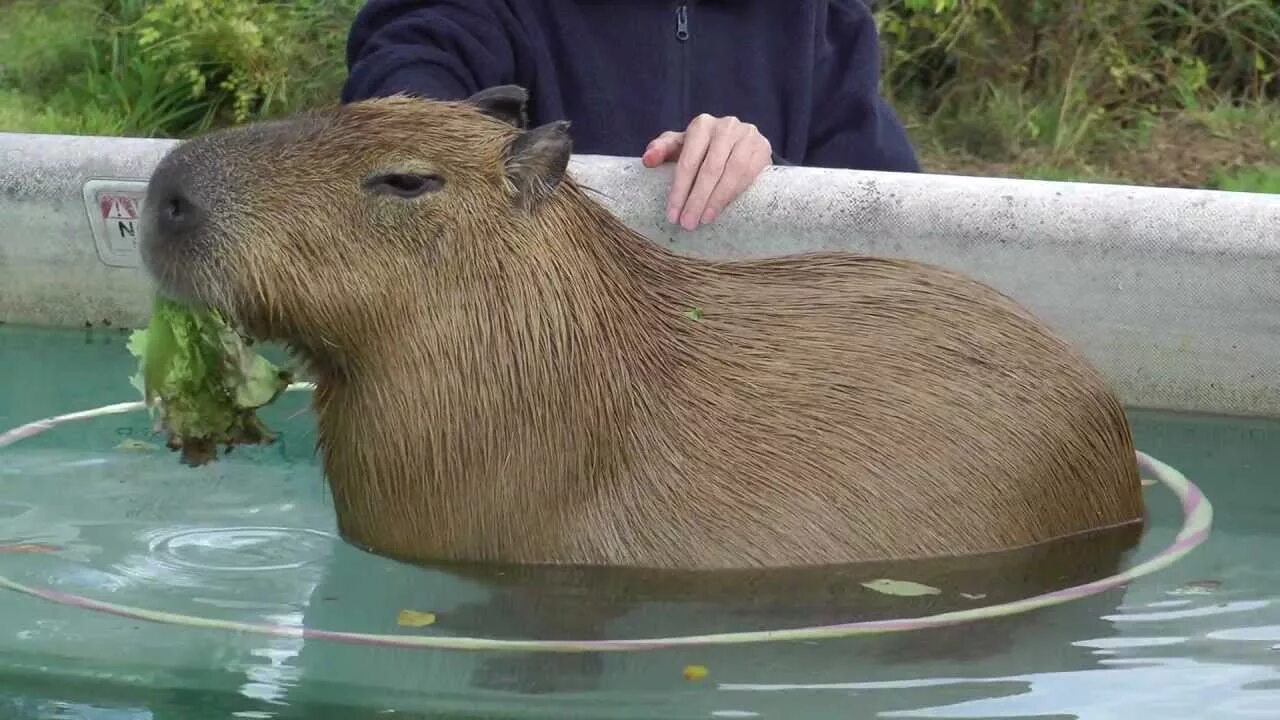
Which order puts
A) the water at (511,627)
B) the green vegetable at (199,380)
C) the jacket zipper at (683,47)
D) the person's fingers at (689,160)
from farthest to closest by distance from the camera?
the jacket zipper at (683,47)
the person's fingers at (689,160)
the green vegetable at (199,380)
the water at (511,627)

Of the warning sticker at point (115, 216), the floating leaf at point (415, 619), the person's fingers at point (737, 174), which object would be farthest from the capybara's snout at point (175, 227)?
the warning sticker at point (115, 216)

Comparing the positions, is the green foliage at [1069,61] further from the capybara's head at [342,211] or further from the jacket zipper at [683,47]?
the capybara's head at [342,211]

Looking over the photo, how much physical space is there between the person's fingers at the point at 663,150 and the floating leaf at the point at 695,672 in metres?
1.26

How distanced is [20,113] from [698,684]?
430cm

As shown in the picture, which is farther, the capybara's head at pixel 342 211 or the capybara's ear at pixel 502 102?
the capybara's ear at pixel 502 102

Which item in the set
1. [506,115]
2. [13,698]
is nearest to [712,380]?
[506,115]

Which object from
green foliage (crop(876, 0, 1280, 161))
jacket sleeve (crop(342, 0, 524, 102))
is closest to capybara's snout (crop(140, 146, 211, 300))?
jacket sleeve (crop(342, 0, 524, 102))

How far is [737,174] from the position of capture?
3.73 meters

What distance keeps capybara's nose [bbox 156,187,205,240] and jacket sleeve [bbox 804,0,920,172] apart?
2.03 m

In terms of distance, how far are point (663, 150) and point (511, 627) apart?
1.16 meters

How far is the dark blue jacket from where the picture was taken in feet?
13.5

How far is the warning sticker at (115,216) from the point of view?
13.8 ft

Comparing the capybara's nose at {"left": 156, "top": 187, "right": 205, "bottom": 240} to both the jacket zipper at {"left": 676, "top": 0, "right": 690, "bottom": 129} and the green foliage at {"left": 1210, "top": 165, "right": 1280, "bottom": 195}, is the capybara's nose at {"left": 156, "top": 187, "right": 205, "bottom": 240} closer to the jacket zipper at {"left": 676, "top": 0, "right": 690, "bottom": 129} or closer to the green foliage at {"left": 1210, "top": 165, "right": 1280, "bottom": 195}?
the jacket zipper at {"left": 676, "top": 0, "right": 690, "bottom": 129}

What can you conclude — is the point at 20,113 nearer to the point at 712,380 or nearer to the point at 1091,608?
the point at 712,380
